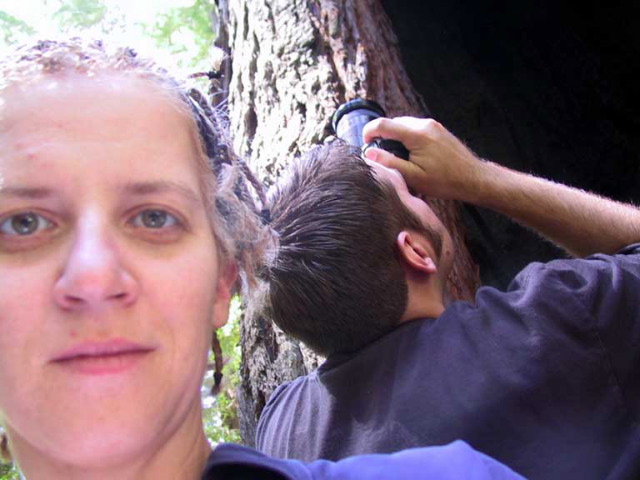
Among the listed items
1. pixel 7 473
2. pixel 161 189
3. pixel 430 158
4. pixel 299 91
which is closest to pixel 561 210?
pixel 430 158

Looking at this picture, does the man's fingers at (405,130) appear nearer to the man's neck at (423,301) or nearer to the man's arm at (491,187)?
the man's arm at (491,187)

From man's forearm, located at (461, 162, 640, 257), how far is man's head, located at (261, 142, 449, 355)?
0.23 meters

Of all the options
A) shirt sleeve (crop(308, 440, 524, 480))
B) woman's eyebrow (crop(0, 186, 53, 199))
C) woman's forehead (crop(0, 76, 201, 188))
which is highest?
woman's forehead (crop(0, 76, 201, 188))

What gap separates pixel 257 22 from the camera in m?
2.71

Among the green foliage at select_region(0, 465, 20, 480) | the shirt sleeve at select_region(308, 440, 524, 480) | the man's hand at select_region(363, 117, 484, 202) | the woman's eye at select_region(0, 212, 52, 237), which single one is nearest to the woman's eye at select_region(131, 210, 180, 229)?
the woman's eye at select_region(0, 212, 52, 237)

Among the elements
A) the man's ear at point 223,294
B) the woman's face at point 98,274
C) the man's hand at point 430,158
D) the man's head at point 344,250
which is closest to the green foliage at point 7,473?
the man's head at point 344,250

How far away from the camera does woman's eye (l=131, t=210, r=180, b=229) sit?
86 cm

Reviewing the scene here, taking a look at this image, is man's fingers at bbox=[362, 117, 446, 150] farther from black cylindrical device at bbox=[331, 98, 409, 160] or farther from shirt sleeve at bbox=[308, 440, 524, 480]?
shirt sleeve at bbox=[308, 440, 524, 480]

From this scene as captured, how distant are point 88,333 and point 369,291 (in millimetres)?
1001

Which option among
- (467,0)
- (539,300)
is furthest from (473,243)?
(467,0)

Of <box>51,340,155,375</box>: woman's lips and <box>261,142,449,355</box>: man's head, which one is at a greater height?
<box>51,340,155,375</box>: woman's lips

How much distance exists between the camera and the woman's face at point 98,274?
0.74m

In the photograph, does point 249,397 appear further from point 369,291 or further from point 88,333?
point 88,333

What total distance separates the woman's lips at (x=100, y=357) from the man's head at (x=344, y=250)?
850 mm
